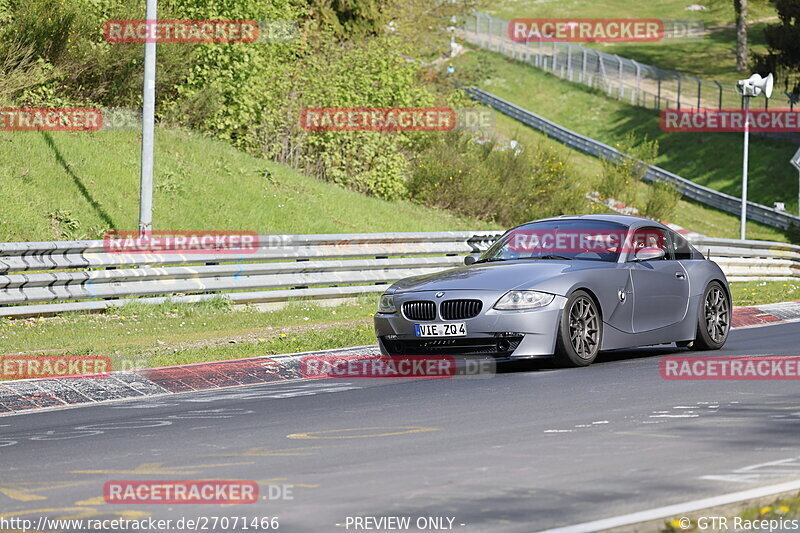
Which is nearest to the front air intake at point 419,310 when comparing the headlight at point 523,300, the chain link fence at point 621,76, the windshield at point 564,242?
the headlight at point 523,300

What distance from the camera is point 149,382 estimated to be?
11.6 m

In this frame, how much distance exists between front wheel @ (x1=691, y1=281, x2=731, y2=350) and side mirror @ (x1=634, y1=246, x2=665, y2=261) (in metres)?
0.92

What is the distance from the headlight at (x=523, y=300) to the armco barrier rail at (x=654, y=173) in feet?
116

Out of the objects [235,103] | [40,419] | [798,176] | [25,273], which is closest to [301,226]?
[235,103]

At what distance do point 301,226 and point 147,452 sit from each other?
20065 mm

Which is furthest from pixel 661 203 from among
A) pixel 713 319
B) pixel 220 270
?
pixel 713 319

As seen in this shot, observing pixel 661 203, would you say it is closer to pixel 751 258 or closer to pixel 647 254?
pixel 751 258

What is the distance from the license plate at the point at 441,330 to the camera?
1158 centimetres

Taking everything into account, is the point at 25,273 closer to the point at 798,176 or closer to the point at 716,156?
the point at 798,176

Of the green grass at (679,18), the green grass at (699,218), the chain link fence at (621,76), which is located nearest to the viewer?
the green grass at (699,218)

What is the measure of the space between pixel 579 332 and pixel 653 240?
210 cm

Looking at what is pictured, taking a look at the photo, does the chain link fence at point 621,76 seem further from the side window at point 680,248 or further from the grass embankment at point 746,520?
the grass embankment at point 746,520

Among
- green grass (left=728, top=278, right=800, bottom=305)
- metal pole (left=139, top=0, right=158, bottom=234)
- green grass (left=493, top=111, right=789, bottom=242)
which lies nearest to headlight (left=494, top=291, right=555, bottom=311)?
green grass (left=728, top=278, right=800, bottom=305)

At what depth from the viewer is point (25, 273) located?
16109 millimetres
